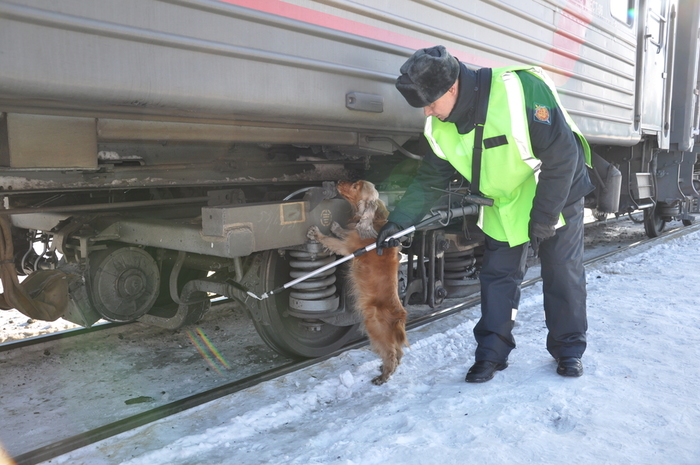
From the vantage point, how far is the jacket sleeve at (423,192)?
328 centimetres

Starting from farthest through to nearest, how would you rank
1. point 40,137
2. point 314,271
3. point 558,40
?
point 558,40
point 314,271
point 40,137

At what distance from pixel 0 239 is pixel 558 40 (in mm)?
4175

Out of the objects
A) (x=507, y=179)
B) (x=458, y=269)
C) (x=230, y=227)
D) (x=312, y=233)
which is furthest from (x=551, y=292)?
(x=230, y=227)

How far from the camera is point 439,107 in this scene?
288cm

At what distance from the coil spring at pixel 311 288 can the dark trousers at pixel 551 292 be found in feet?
3.24

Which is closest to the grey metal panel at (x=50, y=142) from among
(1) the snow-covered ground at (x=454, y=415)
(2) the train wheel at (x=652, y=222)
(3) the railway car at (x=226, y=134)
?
(3) the railway car at (x=226, y=134)

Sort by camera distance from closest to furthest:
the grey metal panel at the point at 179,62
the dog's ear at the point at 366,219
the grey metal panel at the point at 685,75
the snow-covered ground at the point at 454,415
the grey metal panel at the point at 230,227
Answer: the grey metal panel at the point at 179,62
the snow-covered ground at the point at 454,415
the grey metal panel at the point at 230,227
the dog's ear at the point at 366,219
the grey metal panel at the point at 685,75

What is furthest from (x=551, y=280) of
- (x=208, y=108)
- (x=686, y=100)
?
(x=686, y=100)

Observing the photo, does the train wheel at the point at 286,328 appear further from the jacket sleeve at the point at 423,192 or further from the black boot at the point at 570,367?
the black boot at the point at 570,367

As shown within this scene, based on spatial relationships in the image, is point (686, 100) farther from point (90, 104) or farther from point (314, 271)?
point (90, 104)

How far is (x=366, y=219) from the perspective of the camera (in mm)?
3383

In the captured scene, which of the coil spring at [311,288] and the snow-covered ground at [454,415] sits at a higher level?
the coil spring at [311,288]

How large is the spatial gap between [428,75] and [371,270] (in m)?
1.23

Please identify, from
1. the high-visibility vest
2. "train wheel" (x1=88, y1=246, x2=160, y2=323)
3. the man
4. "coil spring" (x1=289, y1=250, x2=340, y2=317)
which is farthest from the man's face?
"train wheel" (x1=88, y1=246, x2=160, y2=323)
